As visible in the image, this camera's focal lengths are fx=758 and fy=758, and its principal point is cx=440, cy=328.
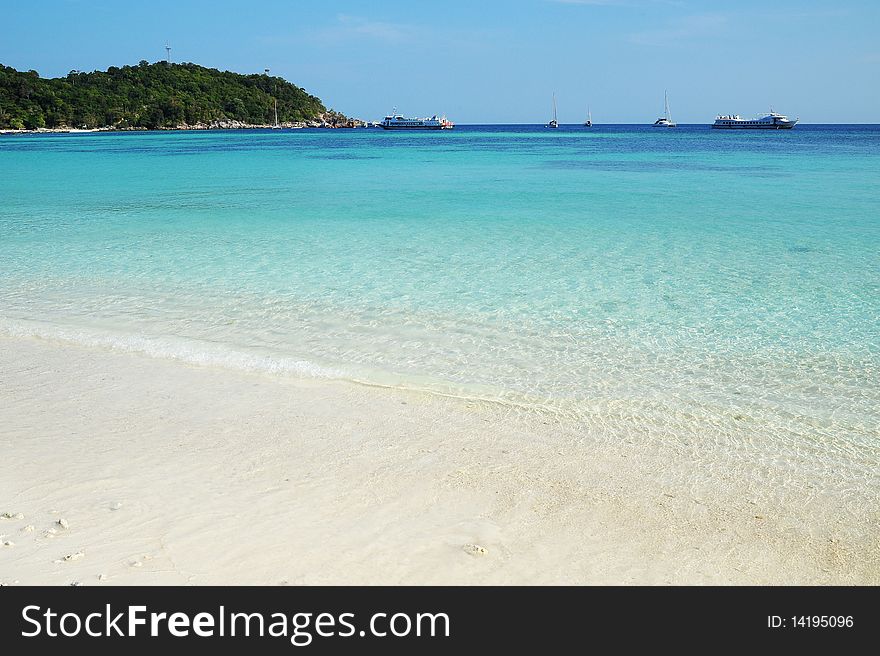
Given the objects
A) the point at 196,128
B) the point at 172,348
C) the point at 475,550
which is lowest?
the point at 475,550

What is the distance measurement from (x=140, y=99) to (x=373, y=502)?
170 m

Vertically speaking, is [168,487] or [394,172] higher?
[394,172]

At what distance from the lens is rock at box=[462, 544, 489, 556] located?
3914 mm

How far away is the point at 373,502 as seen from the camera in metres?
4.51

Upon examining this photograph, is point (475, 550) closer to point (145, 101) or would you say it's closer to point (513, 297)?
point (513, 297)

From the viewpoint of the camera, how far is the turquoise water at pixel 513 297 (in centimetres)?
660

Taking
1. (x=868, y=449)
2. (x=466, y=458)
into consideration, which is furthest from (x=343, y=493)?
(x=868, y=449)

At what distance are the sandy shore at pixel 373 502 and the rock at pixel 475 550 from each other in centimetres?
3

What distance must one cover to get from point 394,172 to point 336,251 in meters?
22.7

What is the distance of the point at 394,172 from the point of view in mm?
35531

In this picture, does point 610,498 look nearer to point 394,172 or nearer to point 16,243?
point 16,243

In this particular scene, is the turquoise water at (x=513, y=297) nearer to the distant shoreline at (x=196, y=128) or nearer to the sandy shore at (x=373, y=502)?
the sandy shore at (x=373, y=502)

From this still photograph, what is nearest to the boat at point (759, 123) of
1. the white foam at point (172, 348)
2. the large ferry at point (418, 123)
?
the large ferry at point (418, 123)

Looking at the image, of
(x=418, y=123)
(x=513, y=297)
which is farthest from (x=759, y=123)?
(x=513, y=297)
